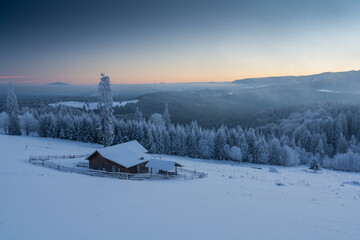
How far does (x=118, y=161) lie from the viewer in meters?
28.6

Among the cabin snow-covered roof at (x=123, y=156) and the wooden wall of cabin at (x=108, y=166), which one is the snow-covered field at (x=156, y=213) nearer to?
the cabin snow-covered roof at (x=123, y=156)

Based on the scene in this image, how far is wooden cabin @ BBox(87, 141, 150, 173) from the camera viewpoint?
28.7 metres

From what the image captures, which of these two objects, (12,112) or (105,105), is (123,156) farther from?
(12,112)

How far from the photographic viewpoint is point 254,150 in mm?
64625

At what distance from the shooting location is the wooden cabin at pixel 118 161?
28719 millimetres

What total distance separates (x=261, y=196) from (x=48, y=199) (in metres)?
15.8

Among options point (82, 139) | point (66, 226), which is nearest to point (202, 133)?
point (82, 139)

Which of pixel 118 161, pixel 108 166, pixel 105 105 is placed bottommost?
pixel 108 166

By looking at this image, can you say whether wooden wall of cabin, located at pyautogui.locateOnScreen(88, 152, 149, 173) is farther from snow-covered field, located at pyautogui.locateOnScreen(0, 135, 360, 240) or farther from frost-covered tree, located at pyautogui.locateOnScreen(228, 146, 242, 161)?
frost-covered tree, located at pyautogui.locateOnScreen(228, 146, 242, 161)

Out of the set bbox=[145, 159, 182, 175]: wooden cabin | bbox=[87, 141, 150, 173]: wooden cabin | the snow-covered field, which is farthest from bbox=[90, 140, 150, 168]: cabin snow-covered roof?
the snow-covered field

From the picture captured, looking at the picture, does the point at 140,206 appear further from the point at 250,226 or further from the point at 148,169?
the point at 148,169

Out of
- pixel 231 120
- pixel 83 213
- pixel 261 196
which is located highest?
pixel 83 213

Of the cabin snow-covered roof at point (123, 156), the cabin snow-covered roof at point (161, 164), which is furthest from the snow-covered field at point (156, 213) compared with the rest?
the cabin snow-covered roof at point (123, 156)

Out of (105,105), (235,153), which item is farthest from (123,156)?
(235,153)
